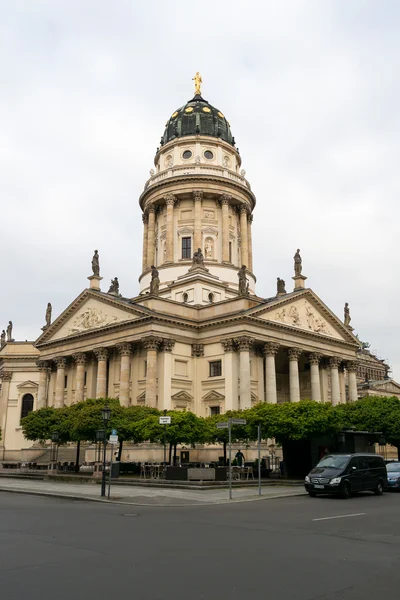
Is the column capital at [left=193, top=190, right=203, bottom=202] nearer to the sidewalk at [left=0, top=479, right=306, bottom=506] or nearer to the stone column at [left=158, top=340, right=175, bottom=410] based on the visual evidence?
the stone column at [left=158, top=340, right=175, bottom=410]

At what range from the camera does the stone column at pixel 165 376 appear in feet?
156

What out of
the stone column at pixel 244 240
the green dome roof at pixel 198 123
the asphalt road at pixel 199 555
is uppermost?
the green dome roof at pixel 198 123

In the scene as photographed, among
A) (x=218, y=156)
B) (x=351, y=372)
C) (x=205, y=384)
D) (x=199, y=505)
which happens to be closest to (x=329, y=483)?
(x=199, y=505)

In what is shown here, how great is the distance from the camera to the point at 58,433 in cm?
4069

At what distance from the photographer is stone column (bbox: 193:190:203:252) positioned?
6314cm

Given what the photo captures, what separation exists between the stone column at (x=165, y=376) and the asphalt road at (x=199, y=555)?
29.8m

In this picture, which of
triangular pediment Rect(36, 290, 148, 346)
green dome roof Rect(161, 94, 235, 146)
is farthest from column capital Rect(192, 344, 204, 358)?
green dome roof Rect(161, 94, 235, 146)

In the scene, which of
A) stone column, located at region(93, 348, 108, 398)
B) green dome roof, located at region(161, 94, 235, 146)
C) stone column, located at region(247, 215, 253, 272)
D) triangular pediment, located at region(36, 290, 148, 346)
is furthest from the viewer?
green dome roof, located at region(161, 94, 235, 146)

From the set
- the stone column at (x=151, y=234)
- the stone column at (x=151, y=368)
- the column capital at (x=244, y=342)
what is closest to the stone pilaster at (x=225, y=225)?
the stone column at (x=151, y=234)

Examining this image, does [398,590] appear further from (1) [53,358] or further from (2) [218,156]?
(2) [218,156]

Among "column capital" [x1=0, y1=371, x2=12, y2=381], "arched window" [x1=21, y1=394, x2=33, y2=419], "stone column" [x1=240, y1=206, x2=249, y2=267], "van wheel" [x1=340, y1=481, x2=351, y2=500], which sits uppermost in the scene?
"stone column" [x1=240, y1=206, x2=249, y2=267]

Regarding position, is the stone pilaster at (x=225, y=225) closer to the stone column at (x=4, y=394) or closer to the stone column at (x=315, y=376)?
the stone column at (x=315, y=376)

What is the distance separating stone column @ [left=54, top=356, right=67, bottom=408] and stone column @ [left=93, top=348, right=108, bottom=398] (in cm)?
634

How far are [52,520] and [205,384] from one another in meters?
35.2
